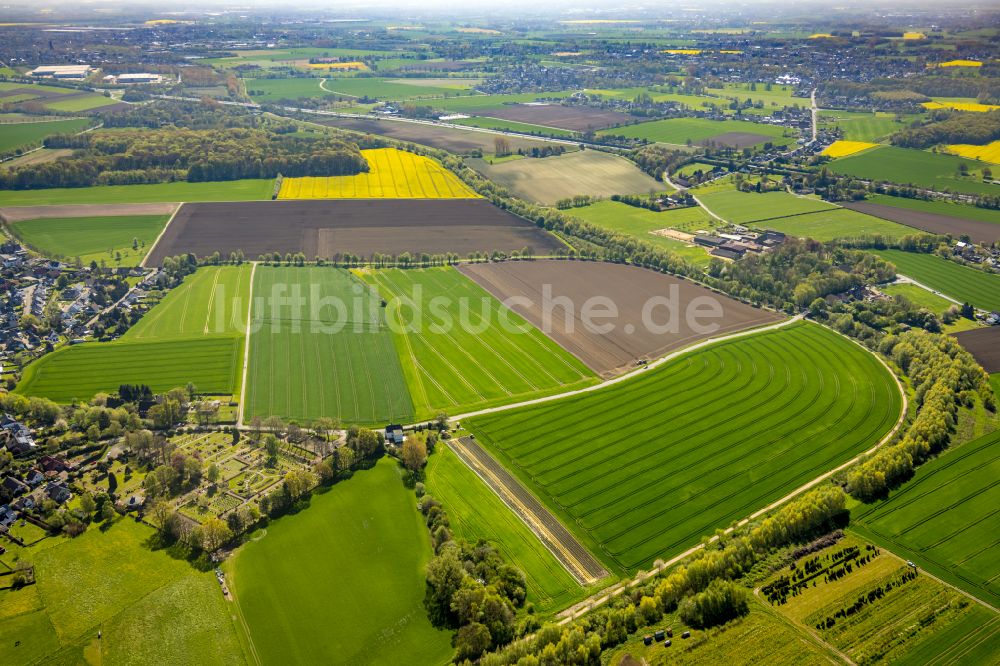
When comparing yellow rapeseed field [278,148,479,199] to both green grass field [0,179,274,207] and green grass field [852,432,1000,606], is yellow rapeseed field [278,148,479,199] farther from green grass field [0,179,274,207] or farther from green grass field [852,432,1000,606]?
green grass field [852,432,1000,606]

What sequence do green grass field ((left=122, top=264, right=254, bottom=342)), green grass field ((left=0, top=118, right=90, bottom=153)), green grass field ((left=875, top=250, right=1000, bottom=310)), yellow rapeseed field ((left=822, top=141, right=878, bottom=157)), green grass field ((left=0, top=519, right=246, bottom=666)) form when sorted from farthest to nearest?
yellow rapeseed field ((left=822, top=141, right=878, bottom=157))
green grass field ((left=0, top=118, right=90, bottom=153))
green grass field ((left=875, top=250, right=1000, bottom=310))
green grass field ((left=122, top=264, right=254, bottom=342))
green grass field ((left=0, top=519, right=246, bottom=666))

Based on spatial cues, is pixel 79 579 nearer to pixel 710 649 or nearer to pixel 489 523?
pixel 489 523

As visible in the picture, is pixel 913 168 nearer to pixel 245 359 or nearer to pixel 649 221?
pixel 649 221

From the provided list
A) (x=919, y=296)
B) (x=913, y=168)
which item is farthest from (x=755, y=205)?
(x=913, y=168)

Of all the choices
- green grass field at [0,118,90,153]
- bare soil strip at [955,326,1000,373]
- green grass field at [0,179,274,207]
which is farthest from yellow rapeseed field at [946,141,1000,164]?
green grass field at [0,118,90,153]

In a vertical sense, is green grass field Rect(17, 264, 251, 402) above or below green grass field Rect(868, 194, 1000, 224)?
below

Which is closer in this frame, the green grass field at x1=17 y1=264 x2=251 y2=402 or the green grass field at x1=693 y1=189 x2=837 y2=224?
the green grass field at x1=17 y1=264 x2=251 y2=402

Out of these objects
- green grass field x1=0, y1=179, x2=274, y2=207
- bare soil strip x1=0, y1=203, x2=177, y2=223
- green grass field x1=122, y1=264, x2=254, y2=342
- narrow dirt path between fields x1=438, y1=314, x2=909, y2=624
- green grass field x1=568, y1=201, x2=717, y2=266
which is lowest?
narrow dirt path between fields x1=438, y1=314, x2=909, y2=624

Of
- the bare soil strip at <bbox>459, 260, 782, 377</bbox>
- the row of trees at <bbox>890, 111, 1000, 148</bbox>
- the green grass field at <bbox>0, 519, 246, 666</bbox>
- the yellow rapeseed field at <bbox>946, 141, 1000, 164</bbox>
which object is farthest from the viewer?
the row of trees at <bbox>890, 111, 1000, 148</bbox>
